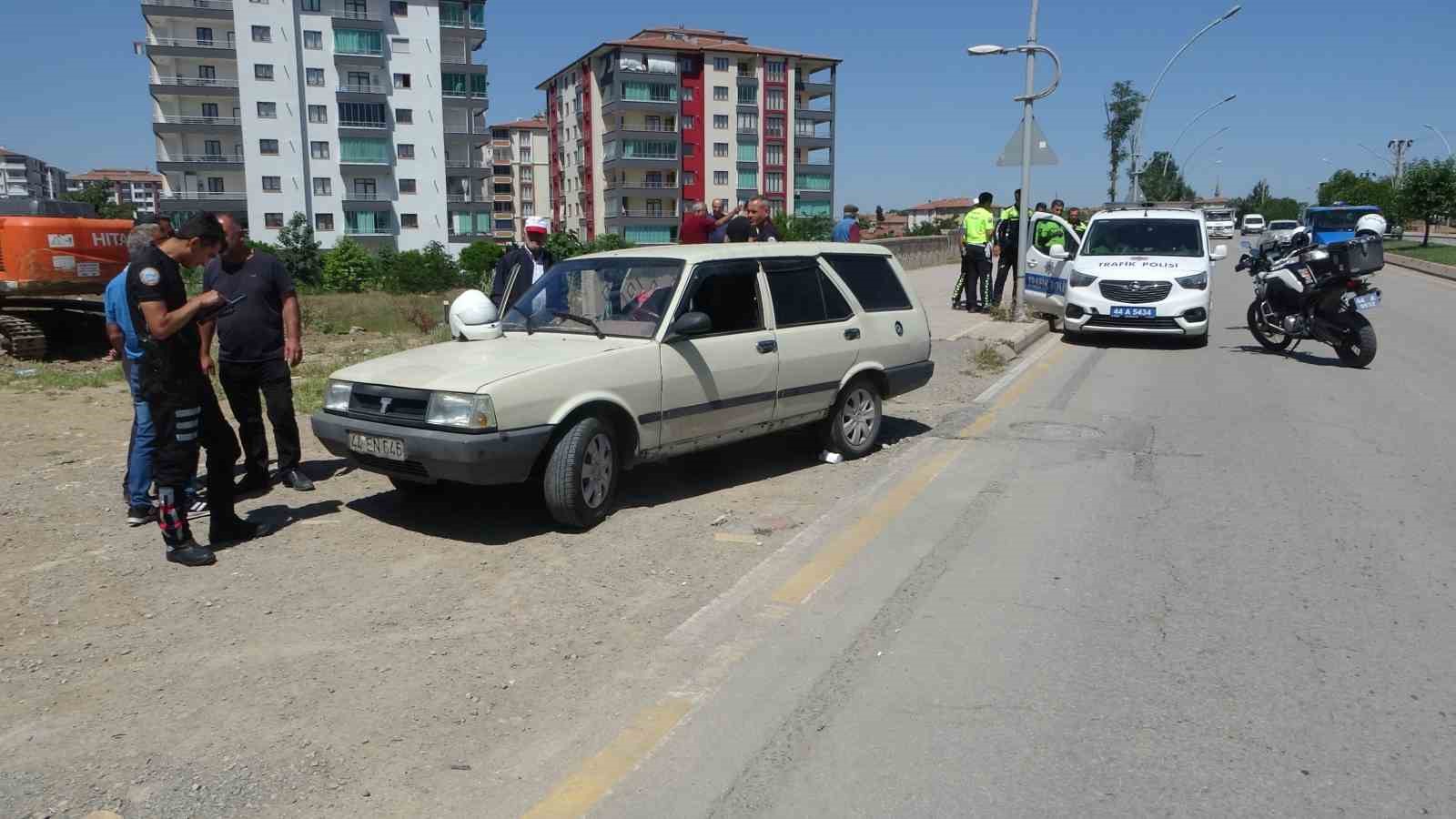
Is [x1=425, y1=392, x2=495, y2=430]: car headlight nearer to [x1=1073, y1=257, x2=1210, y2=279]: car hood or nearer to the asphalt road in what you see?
the asphalt road

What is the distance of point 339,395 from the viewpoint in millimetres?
6273

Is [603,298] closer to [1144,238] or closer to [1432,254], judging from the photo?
[1144,238]

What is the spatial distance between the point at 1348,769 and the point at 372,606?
402cm

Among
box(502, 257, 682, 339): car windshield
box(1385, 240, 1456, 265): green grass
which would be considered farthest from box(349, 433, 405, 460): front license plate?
box(1385, 240, 1456, 265): green grass

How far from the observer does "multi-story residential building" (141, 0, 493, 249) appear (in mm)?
82250

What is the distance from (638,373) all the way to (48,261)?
12.1 metres

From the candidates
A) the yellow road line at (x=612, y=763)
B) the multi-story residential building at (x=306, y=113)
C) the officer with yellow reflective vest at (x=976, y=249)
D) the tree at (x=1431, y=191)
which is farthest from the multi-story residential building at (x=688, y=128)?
the yellow road line at (x=612, y=763)

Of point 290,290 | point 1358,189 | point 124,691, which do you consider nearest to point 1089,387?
point 290,290

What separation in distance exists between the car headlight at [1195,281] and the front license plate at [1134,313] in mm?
579

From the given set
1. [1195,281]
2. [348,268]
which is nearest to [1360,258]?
[1195,281]

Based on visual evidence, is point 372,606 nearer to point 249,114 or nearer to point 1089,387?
point 1089,387

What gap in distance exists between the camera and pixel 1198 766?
11.5ft

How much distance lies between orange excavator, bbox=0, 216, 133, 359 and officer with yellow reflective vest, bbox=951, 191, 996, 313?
42.7 feet

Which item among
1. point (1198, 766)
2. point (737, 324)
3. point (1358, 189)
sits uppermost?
point (1358, 189)
